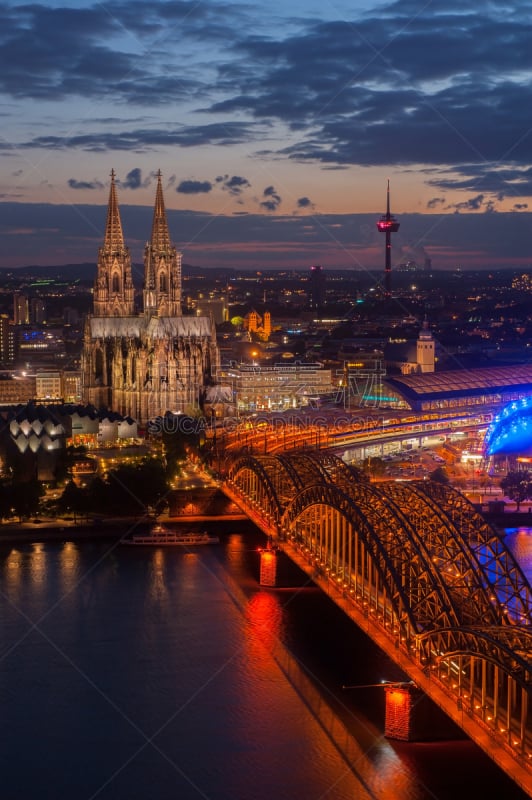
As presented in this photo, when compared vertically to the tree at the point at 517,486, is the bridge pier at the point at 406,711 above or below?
below

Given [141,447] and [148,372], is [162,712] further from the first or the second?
[148,372]

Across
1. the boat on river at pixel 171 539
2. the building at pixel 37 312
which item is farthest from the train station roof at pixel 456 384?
→ the building at pixel 37 312

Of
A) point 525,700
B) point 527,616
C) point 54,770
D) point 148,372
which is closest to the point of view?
point 525,700

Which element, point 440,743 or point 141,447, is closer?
point 440,743

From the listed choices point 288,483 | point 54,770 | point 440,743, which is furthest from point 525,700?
point 288,483

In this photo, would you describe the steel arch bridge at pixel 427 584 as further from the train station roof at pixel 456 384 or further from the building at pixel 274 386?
the building at pixel 274 386

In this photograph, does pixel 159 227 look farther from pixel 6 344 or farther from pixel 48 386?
pixel 6 344
